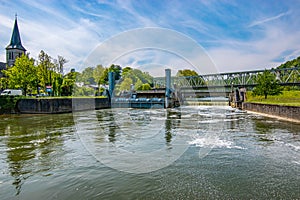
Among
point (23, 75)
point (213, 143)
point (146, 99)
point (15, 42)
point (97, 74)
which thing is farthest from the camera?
point (97, 74)

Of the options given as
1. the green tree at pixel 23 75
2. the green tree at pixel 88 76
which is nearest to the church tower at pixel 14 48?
the green tree at pixel 88 76

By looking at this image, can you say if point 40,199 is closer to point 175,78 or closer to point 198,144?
point 198,144

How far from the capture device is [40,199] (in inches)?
175

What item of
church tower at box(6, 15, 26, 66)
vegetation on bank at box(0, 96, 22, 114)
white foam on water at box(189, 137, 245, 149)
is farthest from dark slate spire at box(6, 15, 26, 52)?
white foam on water at box(189, 137, 245, 149)

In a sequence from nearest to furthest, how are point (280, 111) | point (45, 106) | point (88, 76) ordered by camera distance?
1. point (280, 111)
2. point (45, 106)
3. point (88, 76)

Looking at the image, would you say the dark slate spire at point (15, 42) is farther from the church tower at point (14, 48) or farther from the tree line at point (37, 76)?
the tree line at point (37, 76)

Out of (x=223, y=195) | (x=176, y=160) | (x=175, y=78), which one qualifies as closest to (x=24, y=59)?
(x=176, y=160)

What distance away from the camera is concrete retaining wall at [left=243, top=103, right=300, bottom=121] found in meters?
16.1

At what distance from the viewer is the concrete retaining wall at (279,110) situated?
16.1m

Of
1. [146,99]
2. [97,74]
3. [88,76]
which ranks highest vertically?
[97,74]

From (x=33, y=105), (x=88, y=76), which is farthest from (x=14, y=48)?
(x=33, y=105)

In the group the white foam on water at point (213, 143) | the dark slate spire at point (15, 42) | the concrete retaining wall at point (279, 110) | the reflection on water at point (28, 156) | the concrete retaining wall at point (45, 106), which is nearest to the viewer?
the reflection on water at point (28, 156)

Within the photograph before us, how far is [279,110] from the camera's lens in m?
18.9

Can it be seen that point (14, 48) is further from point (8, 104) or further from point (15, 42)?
point (8, 104)
